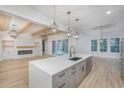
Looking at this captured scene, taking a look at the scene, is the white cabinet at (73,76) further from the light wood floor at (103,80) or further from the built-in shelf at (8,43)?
the built-in shelf at (8,43)

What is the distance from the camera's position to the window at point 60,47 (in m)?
9.80

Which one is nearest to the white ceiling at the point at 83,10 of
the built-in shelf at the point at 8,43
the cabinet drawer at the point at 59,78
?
the cabinet drawer at the point at 59,78

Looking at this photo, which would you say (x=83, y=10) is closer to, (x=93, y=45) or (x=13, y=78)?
(x=13, y=78)

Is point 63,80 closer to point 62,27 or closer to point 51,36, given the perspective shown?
point 62,27

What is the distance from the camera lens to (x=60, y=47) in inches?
411

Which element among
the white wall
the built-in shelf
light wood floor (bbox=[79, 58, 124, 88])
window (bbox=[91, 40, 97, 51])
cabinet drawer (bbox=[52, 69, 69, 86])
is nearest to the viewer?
cabinet drawer (bbox=[52, 69, 69, 86])

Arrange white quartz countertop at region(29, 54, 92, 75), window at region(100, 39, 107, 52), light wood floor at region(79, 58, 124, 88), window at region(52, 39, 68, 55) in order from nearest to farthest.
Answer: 1. white quartz countertop at region(29, 54, 92, 75)
2. light wood floor at region(79, 58, 124, 88)
3. window at region(100, 39, 107, 52)
4. window at region(52, 39, 68, 55)

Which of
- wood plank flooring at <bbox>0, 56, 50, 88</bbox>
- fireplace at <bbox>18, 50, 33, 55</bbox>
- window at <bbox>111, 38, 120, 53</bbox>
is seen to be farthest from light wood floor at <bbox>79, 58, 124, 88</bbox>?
fireplace at <bbox>18, 50, 33, 55</bbox>

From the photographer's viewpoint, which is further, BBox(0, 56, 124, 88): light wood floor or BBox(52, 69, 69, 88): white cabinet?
BBox(0, 56, 124, 88): light wood floor

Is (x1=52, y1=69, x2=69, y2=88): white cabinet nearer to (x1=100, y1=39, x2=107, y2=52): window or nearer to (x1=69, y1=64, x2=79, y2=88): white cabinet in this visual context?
(x1=69, y1=64, x2=79, y2=88): white cabinet

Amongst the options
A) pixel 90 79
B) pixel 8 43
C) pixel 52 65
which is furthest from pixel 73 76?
pixel 8 43

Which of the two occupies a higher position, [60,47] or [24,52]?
[60,47]

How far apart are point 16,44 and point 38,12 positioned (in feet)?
21.5

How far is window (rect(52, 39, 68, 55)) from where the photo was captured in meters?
9.80
